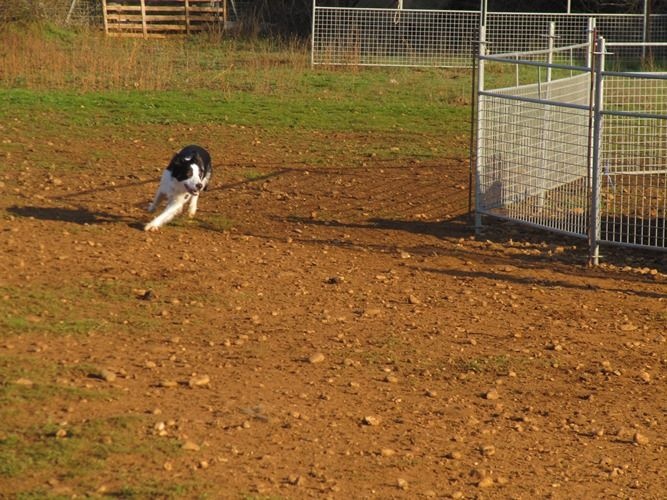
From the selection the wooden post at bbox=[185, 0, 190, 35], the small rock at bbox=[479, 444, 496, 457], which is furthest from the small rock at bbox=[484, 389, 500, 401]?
the wooden post at bbox=[185, 0, 190, 35]

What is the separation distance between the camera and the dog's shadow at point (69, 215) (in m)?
11.3

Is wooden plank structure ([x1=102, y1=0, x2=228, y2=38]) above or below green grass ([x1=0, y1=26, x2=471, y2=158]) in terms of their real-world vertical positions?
above

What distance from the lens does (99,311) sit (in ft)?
27.9

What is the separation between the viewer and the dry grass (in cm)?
2092

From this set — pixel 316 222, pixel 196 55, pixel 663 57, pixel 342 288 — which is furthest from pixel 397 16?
pixel 342 288

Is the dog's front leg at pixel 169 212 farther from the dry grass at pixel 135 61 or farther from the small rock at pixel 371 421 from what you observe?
the dry grass at pixel 135 61

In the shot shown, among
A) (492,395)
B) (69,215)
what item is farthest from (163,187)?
(492,395)

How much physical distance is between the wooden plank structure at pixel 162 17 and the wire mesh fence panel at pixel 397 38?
599 cm

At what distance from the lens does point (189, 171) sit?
11.3m

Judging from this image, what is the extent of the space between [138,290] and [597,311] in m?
3.74

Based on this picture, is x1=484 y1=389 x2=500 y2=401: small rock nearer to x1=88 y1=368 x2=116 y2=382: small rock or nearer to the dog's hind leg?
x1=88 y1=368 x2=116 y2=382: small rock

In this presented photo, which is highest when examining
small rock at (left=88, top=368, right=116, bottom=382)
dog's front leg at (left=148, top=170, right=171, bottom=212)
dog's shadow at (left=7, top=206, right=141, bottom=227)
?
dog's front leg at (left=148, top=170, right=171, bottom=212)

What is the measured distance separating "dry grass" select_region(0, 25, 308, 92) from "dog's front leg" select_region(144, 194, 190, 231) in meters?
9.38

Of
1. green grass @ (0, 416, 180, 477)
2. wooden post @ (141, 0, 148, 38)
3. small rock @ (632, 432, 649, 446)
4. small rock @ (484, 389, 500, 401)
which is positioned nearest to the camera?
green grass @ (0, 416, 180, 477)
